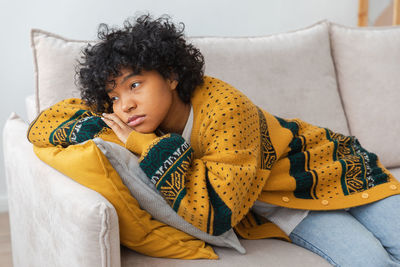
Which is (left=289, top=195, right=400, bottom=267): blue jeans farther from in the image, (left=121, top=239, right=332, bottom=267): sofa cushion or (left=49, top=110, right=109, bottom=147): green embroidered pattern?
(left=49, top=110, right=109, bottom=147): green embroidered pattern

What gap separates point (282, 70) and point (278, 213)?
0.62 metres

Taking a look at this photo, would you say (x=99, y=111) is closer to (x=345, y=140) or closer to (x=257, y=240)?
(x=257, y=240)

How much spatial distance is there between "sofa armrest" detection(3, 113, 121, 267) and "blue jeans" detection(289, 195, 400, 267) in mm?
507

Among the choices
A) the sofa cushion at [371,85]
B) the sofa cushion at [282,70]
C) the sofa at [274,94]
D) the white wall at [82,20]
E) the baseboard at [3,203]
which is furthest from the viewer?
the baseboard at [3,203]

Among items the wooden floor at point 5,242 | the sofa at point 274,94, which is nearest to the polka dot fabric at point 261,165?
the sofa at point 274,94

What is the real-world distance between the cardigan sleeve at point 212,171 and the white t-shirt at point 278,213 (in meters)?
0.08

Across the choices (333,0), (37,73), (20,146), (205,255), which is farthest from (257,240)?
(333,0)

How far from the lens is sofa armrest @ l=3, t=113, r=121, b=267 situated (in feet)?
2.44

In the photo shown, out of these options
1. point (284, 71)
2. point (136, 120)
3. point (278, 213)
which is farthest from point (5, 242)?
point (284, 71)

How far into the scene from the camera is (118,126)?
102 cm

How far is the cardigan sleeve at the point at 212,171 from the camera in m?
0.87

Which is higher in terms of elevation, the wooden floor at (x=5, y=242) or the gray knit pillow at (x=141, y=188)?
the gray knit pillow at (x=141, y=188)

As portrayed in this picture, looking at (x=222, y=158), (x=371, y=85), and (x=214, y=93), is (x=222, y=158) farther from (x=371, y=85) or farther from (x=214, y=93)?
(x=371, y=85)

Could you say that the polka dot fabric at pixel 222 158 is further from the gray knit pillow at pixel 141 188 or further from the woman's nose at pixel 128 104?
the woman's nose at pixel 128 104
